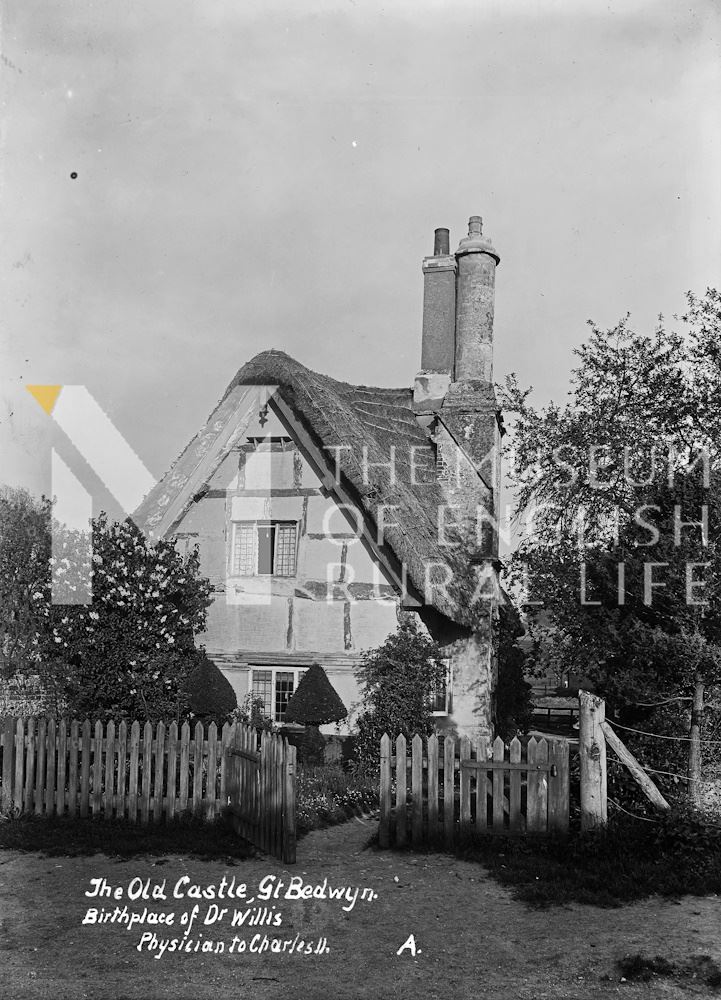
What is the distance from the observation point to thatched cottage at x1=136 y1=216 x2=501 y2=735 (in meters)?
14.8

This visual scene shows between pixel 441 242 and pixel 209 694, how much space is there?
38.4 feet

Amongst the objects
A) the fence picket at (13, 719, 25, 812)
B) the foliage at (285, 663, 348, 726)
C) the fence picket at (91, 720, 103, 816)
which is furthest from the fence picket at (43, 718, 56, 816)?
the foliage at (285, 663, 348, 726)

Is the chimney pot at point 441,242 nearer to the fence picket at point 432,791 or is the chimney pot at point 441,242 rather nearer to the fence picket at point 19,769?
the fence picket at point 432,791

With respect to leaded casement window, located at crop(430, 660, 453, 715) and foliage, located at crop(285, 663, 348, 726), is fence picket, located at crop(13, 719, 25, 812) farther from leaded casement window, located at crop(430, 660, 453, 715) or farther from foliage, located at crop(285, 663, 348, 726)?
leaded casement window, located at crop(430, 660, 453, 715)

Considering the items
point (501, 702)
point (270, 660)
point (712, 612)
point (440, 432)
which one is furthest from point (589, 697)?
point (440, 432)

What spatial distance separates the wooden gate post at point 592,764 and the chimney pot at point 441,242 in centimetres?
1341

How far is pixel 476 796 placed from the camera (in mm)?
A: 9906

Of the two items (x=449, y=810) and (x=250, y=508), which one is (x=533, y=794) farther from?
(x=250, y=508)

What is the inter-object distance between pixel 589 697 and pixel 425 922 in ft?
9.81

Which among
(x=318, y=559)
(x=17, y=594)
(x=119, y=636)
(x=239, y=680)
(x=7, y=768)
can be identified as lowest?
(x=7, y=768)

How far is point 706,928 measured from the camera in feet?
23.5

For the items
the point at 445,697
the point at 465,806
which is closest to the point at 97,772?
the point at 465,806

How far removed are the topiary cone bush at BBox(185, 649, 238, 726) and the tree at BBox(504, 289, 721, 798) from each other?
520 centimetres

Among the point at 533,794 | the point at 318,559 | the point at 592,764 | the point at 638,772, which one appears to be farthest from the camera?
the point at 318,559
